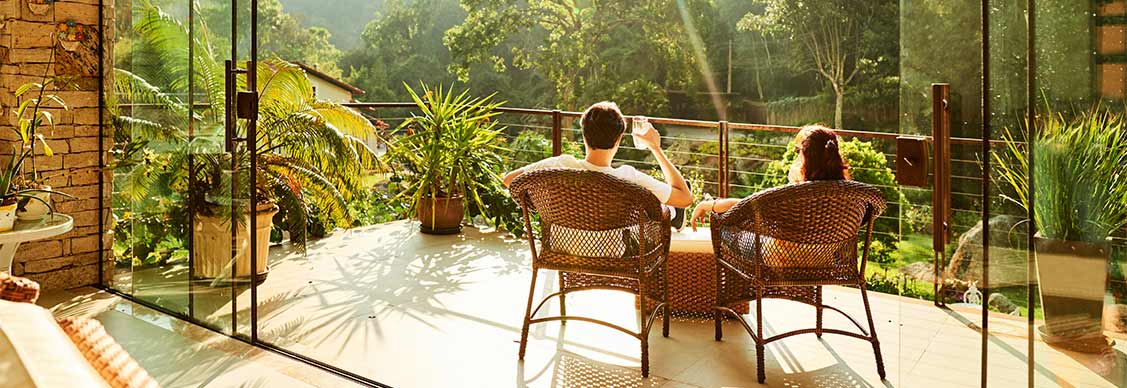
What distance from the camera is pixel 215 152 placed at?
3.56 meters

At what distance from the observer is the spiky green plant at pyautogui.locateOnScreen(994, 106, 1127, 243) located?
185cm

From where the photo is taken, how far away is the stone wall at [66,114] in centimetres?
416

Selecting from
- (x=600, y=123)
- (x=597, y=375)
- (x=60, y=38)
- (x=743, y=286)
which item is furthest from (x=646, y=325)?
(x=60, y=38)

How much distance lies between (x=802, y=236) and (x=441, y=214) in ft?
11.4

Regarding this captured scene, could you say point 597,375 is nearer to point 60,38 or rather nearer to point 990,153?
point 990,153

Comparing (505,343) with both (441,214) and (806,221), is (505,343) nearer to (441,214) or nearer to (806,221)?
(806,221)

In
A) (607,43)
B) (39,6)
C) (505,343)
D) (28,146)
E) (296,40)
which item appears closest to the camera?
(505,343)

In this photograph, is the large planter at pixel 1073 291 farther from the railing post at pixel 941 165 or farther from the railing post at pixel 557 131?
the railing post at pixel 557 131

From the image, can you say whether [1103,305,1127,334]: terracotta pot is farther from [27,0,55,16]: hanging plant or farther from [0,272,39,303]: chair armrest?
[27,0,55,16]: hanging plant

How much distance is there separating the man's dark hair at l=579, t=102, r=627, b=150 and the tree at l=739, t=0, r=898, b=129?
1191 centimetres

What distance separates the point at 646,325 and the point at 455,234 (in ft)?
10.4

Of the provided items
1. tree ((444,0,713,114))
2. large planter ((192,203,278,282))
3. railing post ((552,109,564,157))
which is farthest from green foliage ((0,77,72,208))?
tree ((444,0,713,114))

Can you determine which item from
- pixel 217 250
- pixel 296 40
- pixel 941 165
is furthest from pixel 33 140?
pixel 296 40

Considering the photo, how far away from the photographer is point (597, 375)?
3082mm
